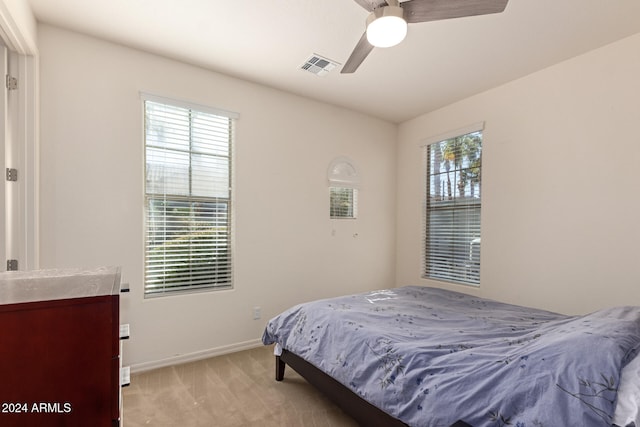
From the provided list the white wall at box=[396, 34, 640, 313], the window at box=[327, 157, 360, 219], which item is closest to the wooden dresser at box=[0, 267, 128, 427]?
the window at box=[327, 157, 360, 219]

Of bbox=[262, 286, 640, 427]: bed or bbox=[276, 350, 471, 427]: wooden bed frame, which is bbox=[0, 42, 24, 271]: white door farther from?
bbox=[276, 350, 471, 427]: wooden bed frame

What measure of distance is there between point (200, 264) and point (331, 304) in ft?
4.66

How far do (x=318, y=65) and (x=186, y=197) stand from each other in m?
1.79

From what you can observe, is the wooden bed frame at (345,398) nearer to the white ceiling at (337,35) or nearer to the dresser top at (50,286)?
the dresser top at (50,286)

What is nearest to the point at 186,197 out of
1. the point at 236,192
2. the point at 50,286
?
the point at 236,192

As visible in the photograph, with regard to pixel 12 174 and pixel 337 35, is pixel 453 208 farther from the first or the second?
pixel 12 174

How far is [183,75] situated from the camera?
303 centimetres

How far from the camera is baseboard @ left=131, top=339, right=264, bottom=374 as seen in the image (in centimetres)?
276

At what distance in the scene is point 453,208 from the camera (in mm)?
3895

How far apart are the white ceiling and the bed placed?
206 cm

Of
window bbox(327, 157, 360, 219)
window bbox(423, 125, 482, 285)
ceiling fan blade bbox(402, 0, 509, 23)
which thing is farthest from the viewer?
window bbox(327, 157, 360, 219)

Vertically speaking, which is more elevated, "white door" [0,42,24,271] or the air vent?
the air vent

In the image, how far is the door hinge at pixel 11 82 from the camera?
2203 mm

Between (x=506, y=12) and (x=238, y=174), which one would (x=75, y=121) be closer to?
(x=238, y=174)
